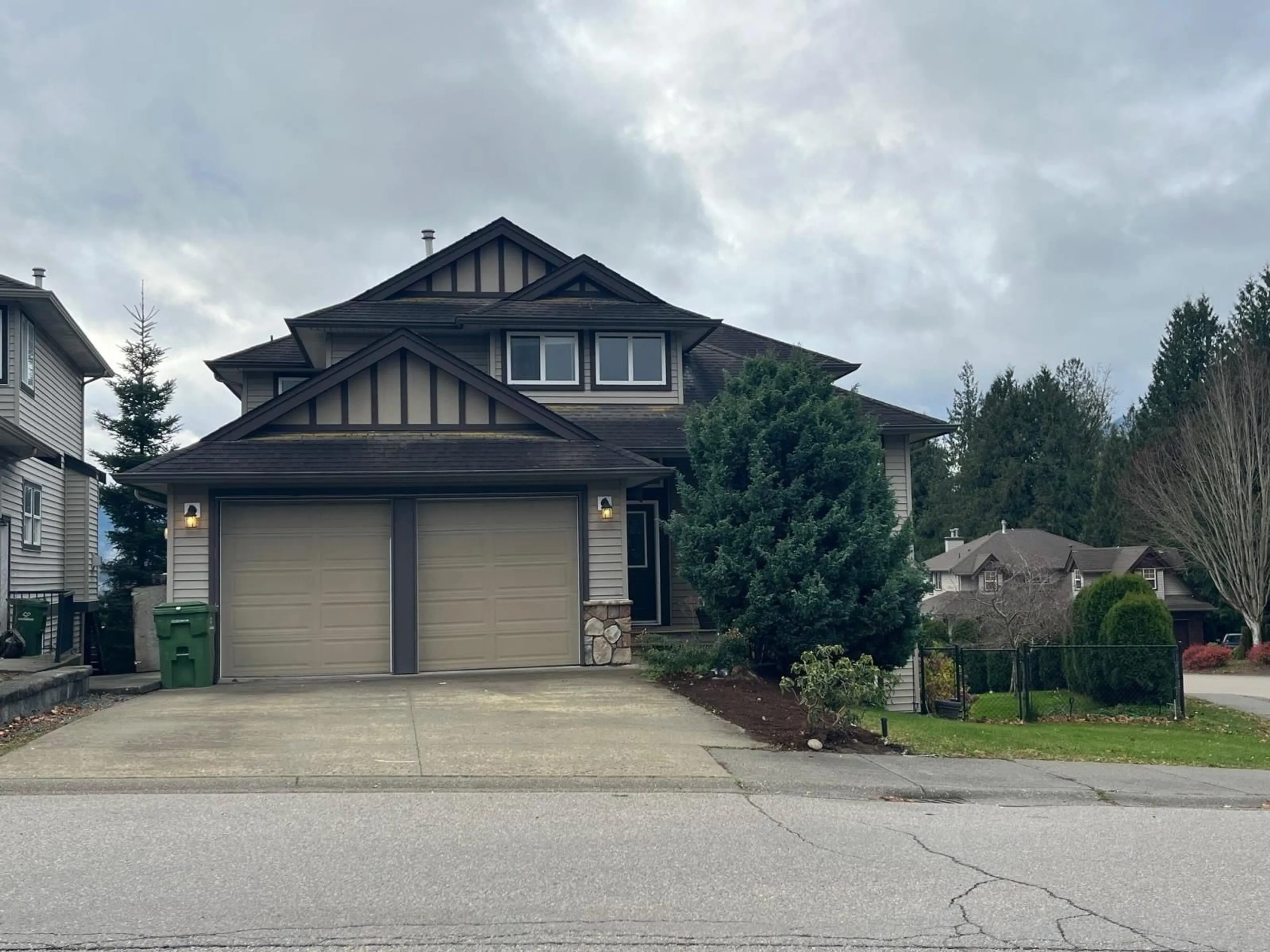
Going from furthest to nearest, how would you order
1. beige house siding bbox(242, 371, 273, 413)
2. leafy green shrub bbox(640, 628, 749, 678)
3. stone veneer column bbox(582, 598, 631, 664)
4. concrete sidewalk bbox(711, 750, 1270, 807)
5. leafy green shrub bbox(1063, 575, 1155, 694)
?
beige house siding bbox(242, 371, 273, 413)
leafy green shrub bbox(1063, 575, 1155, 694)
stone veneer column bbox(582, 598, 631, 664)
leafy green shrub bbox(640, 628, 749, 678)
concrete sidewalk bbox(711, 750, 1270, 807)

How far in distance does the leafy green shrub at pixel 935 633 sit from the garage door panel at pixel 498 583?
5.06m

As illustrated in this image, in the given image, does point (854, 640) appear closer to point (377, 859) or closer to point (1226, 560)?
point (377, 859)

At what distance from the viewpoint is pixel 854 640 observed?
14.8 metres

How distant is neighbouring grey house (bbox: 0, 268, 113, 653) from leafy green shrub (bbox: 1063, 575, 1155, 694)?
16977 mm

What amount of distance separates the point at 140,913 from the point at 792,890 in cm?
321

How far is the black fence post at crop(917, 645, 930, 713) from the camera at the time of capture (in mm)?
18547

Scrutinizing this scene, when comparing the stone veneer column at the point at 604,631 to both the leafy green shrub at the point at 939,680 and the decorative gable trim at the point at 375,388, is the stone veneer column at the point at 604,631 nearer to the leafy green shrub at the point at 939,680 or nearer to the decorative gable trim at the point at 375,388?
the decorative gable trim at the point at 375,388

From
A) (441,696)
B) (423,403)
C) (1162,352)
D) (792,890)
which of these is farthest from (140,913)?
(1162,352)

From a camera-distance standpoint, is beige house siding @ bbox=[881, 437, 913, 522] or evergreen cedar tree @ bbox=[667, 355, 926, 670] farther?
beige house siding @ bbox=[881, 437, 913, 522]

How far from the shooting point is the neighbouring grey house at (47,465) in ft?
66.7

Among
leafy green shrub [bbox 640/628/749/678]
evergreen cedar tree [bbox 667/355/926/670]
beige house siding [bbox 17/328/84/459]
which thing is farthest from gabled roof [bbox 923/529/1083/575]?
leafy green shrub [bbox 640/628/749/678]

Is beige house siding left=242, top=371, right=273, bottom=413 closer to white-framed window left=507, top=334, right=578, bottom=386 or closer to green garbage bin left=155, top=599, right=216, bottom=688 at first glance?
white-framed window left=507, top=334, right=578, bottom=386

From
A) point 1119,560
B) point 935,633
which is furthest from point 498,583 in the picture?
point 1119,560

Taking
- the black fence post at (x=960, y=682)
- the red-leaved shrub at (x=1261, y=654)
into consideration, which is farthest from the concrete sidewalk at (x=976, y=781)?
the red-leaved shrub at (x=1261, y=654)
